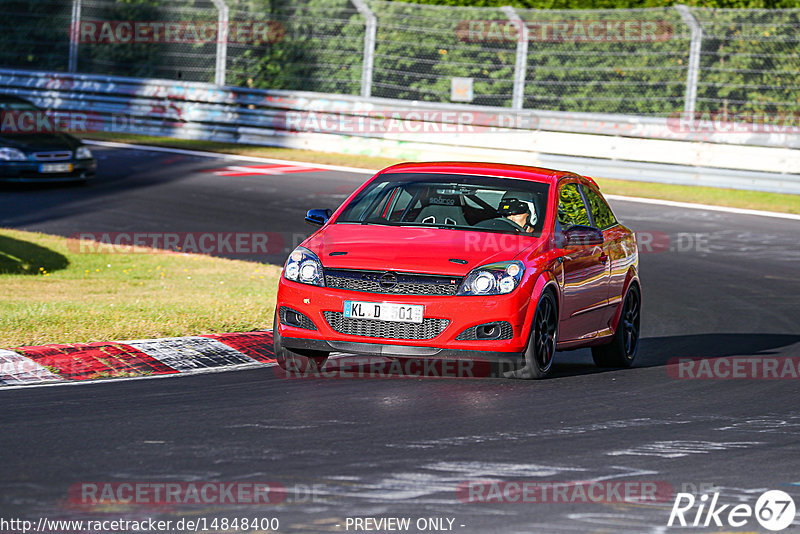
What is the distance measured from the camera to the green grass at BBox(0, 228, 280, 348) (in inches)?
415

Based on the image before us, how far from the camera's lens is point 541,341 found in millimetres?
9172

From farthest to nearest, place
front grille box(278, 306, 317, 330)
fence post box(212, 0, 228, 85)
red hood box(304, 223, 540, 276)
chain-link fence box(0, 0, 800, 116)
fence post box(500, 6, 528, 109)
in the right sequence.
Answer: fence post box(212, 0, 228, 85), fence post box(500, 6, 528, 109), chain-link fence box(0, 0, 800, 116), front grille box(278, 306, 317, 330), red hood box(304, 223, 540, 276)

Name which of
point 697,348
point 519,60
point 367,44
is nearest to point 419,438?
point 697,348


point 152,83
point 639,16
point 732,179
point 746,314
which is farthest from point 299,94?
point 746,314

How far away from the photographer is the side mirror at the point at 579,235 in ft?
31.9

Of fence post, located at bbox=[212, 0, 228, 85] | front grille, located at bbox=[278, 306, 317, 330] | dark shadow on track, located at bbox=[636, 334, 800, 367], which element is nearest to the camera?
front grille, located at bbox=[278, 306, 317, 330]

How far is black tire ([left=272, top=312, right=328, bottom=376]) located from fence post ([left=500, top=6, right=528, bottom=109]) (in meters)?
16.1

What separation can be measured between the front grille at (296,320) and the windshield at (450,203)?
1048 mm

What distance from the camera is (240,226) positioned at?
721 inches

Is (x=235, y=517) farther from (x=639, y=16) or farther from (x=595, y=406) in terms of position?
(x=639, y=16)

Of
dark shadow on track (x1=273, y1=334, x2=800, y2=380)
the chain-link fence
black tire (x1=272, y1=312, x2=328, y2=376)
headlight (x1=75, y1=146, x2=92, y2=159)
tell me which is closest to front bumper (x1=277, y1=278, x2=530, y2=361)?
dark shadow on track (x1=273, y1=334, x2=800, y2=380)

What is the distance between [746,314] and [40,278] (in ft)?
24.2

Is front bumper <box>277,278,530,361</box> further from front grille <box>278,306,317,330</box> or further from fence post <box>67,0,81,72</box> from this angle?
fence post <box>67,0,81,72</box>

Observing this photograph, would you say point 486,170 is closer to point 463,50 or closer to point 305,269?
point 305,269
